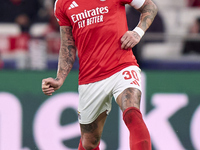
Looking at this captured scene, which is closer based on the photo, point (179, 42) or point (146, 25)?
point (146, 25)

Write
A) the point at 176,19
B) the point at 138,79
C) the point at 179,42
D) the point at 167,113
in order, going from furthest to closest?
the point at 176,19
the point at 179,42
the point at 167,113
the point at 138,79

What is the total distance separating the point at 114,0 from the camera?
4.39 m

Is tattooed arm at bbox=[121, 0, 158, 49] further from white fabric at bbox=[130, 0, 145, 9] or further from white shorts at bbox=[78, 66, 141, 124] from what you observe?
white shorts at bbox=[78, 66, 141, 124]

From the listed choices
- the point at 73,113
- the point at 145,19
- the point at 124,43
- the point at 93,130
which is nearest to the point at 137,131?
the point at 124,43

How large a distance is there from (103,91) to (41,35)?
364cm

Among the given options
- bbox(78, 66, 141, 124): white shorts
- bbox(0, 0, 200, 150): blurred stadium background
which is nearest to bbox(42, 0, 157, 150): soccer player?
bbox(78, 66, 141, 124): white shorts

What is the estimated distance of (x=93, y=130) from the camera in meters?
4.77

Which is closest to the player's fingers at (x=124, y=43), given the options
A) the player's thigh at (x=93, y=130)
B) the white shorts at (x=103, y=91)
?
Answer: the white shorts at (x=103, y=91)

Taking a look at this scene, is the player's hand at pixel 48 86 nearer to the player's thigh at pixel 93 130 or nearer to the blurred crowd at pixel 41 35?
the player's thigh at pixel 93 130

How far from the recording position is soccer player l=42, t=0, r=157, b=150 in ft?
14.0

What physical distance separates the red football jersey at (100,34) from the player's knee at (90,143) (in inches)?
26.4

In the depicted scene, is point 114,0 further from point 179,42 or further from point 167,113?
point 179,42

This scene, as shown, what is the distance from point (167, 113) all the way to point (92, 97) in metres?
1.93

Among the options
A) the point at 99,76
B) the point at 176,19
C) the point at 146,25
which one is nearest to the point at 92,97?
the point at 99,76
